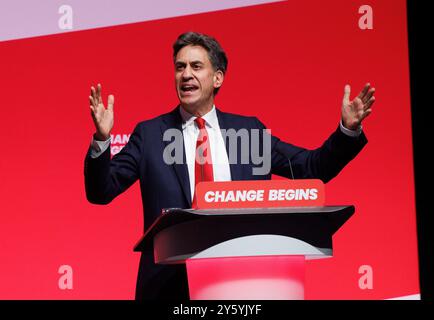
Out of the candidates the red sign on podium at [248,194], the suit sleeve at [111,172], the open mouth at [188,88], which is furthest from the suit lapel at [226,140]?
the red sign on podium at [248,194]

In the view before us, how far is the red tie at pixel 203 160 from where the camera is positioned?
2.74m

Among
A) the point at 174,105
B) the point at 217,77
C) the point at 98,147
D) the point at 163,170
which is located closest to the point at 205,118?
the point at 217,77

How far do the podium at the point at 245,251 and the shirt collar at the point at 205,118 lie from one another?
0.87m

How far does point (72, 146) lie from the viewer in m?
3.82

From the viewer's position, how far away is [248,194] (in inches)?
81.3

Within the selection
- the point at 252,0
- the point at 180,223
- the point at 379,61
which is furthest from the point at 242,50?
the point at 180,223

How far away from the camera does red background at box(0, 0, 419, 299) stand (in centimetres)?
360

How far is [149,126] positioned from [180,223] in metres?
0.86

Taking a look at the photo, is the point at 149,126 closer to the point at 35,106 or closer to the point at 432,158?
the point at 35,106

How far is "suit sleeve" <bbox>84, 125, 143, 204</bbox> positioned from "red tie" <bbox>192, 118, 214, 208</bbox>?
0.69 ft

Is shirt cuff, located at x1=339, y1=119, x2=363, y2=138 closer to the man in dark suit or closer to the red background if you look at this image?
the man in dark suit

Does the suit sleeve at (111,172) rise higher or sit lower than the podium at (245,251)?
higher

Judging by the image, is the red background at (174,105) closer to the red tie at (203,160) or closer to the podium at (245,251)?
the red tie at (203,160)

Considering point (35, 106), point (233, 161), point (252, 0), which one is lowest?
point (233, 161)
